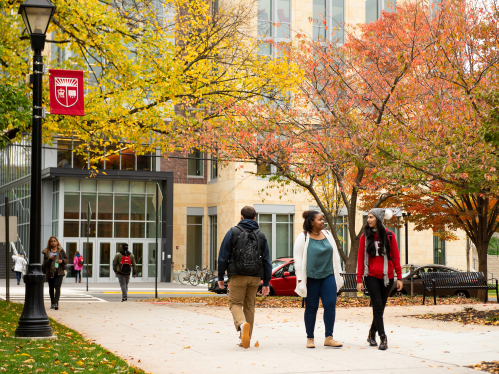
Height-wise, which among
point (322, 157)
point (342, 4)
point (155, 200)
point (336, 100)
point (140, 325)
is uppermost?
point (342, 4)

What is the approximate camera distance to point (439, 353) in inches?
309

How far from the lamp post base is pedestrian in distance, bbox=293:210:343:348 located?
397 cm

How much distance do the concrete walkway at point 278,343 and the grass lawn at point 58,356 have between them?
Answer: 0.31 metres

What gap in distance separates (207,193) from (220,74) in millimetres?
24864

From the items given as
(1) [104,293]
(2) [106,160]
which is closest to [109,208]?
(2) [106,160]

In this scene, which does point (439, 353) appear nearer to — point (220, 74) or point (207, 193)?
point (220, 74)

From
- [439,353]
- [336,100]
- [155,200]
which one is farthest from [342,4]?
[439,353]

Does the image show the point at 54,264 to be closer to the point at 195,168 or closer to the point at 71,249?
the point at 71,249

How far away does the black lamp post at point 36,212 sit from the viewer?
9359 mm

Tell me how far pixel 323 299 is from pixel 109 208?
3208cm

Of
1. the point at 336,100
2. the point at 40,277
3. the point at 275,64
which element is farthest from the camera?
the point at 336,100

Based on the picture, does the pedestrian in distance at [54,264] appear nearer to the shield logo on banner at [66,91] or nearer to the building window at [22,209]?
the shield logo on banner at [66,91]

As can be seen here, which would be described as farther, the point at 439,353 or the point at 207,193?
the point at 207,193

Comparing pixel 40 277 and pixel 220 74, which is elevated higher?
pixel 220 74
